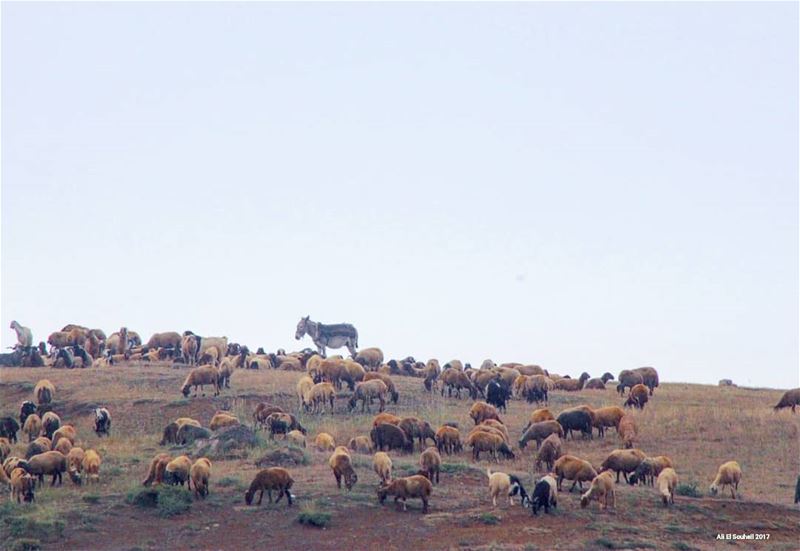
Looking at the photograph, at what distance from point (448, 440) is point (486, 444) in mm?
1229

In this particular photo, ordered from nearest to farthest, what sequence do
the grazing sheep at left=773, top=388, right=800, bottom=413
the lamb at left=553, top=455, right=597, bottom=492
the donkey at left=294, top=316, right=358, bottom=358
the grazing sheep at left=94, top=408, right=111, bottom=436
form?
the lamb at left=553, top=455, right=597, bottom=492 < the grazing sheep at left=94, top=408, right=111, bottom=436 < the grazing sheep at left=773, top=388, right=800, bottom=413 < the donkey at left=294, top=316, right=358, bottom=358

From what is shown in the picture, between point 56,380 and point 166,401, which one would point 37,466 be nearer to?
point 166,401

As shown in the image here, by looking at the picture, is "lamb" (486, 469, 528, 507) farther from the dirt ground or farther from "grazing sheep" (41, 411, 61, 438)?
"grazing sheep" (41, 411, 61, 438)

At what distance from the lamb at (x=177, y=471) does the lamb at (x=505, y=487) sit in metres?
6.61

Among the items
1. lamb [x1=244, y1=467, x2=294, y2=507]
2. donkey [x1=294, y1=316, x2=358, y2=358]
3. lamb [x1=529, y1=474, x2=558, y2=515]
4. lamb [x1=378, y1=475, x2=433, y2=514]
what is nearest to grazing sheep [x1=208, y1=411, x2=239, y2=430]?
lamb [x1=244, y1=467, x2=294, y2=507]

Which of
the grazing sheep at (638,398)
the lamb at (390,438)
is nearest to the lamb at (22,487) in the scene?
the lamb at (390,438)

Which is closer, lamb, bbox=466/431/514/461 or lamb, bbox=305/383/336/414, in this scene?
lamb, bbox=466/431/514/461

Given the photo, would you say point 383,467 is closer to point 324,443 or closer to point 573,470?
point 573,470

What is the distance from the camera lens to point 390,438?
31.2 meters

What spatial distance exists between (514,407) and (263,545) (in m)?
16.8

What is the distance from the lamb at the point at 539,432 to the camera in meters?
32.0

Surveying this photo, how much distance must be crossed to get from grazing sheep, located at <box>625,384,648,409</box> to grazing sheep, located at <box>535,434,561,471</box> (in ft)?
32.3

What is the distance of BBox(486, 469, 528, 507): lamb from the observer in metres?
26.2

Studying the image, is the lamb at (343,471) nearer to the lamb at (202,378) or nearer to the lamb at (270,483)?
the lamb at (270,483)
